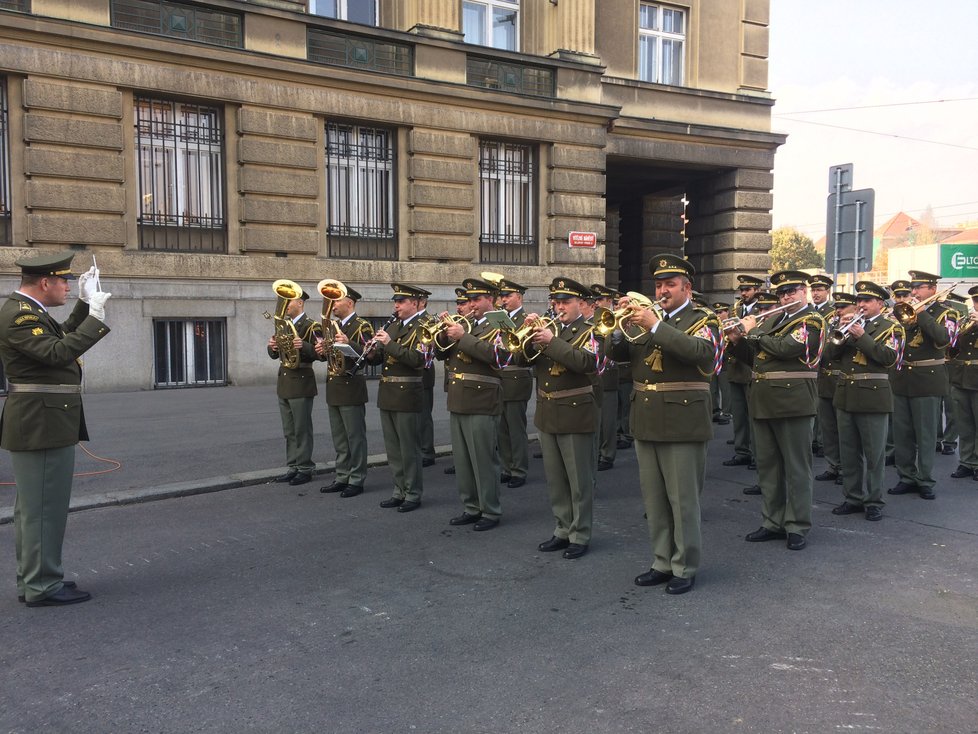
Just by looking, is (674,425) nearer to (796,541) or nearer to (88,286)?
(796,541)

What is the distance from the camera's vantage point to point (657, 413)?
5395 millimetres

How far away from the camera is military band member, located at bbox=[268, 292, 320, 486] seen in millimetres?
8625

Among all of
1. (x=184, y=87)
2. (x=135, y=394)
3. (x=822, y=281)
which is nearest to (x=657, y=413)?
(x=822, y=281)

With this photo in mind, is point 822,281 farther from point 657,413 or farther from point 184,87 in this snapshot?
point 184,87

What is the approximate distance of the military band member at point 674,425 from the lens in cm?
532

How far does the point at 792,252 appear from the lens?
74062 millimetres

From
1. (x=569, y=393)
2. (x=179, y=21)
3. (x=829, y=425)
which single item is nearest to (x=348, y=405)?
(x=569, y=393)

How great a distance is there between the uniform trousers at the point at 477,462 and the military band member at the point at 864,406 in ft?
10.3

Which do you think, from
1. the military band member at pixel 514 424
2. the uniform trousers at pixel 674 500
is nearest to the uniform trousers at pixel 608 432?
the military band member at pixel 514 424

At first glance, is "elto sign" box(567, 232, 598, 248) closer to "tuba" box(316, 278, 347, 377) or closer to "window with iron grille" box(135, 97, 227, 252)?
"window with iron grille" box(135, 97, 227, 252)

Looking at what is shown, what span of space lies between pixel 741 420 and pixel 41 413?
25.2 ft

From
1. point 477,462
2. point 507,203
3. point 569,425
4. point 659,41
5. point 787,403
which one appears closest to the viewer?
point 569,425

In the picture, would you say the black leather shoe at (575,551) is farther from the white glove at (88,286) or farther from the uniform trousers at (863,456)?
the white glove at (88,286)

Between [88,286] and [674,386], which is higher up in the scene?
[88,286]
